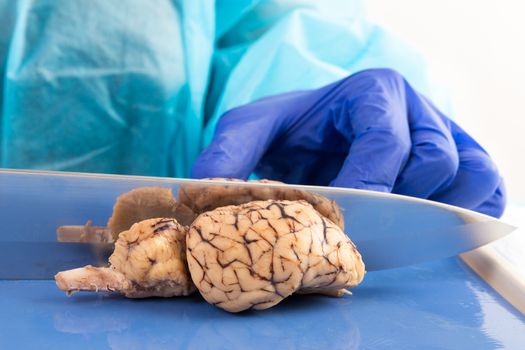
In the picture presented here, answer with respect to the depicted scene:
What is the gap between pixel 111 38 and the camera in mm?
1446

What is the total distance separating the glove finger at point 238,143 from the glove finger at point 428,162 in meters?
0.31

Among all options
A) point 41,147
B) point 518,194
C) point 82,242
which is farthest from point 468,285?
point 518,194

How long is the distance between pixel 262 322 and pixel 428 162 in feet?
2.16

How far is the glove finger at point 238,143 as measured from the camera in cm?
120

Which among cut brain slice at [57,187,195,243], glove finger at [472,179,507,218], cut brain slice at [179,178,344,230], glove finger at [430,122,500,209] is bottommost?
glove finger at [472,179,507,218]

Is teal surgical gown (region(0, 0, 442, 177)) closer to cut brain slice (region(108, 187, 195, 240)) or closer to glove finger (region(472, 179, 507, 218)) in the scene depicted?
glove finger (region(472, 179, 507, 218))

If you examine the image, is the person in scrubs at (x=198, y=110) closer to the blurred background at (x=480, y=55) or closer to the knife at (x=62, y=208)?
the knife at (x=62, y=208)

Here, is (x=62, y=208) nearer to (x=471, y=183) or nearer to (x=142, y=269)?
(x=142, y=269)

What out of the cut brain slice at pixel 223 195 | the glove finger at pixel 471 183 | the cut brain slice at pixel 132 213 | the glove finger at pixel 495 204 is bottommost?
the glove finger at pixel 495 204

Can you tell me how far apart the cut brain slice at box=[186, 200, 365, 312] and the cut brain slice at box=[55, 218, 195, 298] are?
0.08ft

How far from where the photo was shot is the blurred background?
2.08 m

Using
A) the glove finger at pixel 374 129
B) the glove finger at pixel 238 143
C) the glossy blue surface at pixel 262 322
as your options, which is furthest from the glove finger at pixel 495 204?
the glossy blue surface at pixel 262 322

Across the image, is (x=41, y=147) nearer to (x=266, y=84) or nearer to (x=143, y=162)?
(x=143, y=162)

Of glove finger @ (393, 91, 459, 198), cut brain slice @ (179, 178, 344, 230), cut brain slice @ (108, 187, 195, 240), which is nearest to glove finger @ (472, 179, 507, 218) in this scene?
glove finger @ (393, 91, 459, 198)
